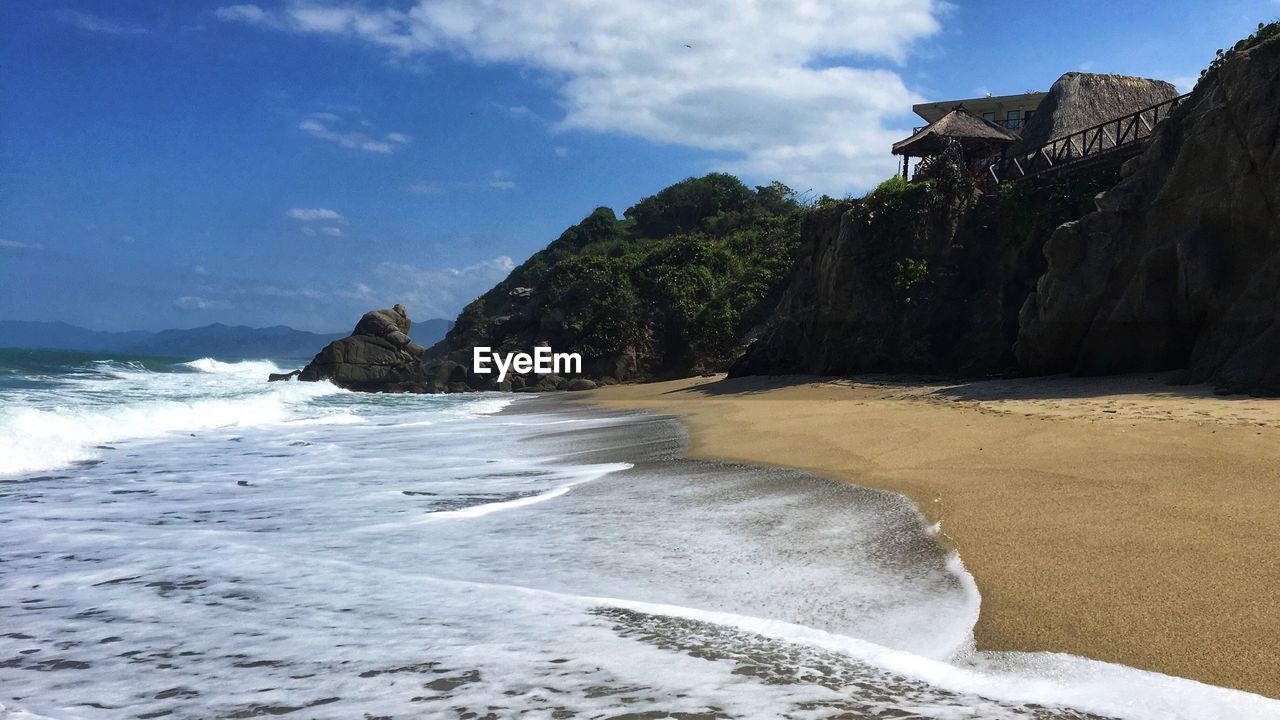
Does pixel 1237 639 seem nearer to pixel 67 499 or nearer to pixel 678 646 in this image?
pixel 678 646

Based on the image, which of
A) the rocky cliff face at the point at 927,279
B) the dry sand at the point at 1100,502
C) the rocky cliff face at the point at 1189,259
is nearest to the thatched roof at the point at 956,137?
the rocky cliff face at the point at 927,279

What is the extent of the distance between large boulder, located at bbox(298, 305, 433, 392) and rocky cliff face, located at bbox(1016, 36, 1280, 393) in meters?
23.9

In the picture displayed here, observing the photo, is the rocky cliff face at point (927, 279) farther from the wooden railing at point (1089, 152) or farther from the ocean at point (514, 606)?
the ocean at point (514, 606)

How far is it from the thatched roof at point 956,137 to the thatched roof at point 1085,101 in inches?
118

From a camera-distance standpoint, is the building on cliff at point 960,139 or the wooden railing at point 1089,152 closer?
the wooden railing at point 1089,152

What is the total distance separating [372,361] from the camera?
3281 centimetres

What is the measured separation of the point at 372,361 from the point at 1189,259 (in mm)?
29010

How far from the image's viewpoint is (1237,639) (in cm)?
280

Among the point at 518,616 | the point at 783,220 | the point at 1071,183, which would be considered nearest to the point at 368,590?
the point at 518,616

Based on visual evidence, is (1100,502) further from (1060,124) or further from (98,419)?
(1060,124)

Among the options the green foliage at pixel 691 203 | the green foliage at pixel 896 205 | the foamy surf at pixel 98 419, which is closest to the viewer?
the foamy surf at pixel 98 419

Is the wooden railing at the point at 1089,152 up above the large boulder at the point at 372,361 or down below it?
above

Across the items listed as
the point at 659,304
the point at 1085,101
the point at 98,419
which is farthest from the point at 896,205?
the point at 98,419

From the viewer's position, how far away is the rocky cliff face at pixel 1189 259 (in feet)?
31.4
